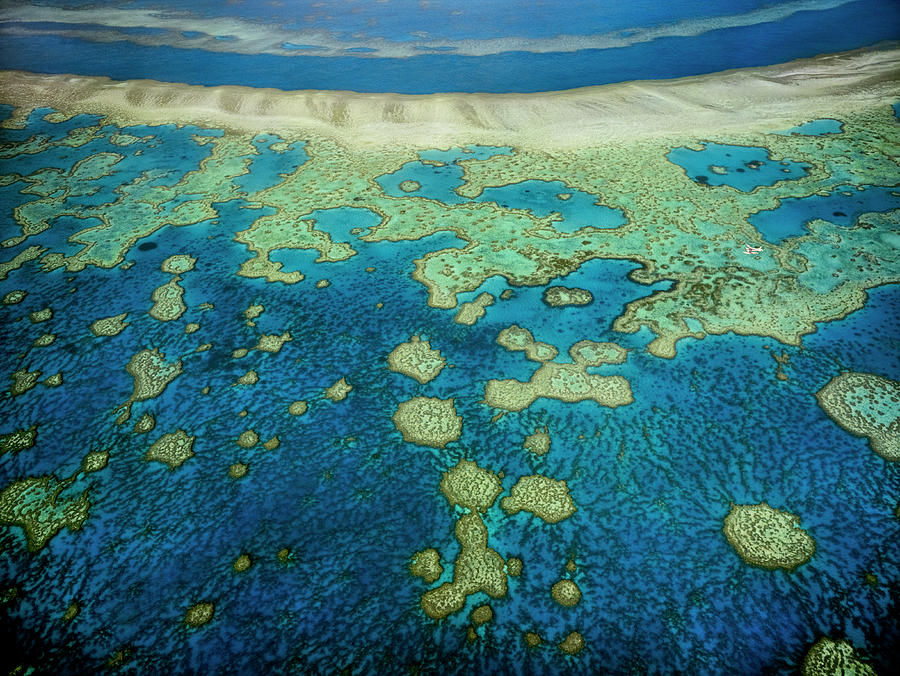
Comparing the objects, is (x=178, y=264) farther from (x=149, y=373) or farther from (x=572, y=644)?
(x=572, y=644)

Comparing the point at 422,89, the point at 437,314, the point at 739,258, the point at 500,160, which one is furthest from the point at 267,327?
the point at 422,89

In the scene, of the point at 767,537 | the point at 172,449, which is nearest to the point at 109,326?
the point at 172,449

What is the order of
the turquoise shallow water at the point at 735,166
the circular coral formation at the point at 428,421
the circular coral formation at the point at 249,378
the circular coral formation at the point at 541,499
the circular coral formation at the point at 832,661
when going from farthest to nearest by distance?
the turquoise shallow water at the point at 735,166 → the circular coral formation at the point at 249,378 → the circular coral formation at the point at 428,421 → the circular coral formation at the point at 541,499 → the circular coral formation at the point at 832,661

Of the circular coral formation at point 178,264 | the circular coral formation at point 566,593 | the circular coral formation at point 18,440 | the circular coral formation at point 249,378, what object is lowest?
the circular coral formation at point 18,440

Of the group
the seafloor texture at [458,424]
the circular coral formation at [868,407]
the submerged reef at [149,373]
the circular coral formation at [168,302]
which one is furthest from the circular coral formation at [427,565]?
the circular coral formation at [168,302]

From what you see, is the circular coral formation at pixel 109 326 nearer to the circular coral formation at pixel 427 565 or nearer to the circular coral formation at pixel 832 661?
the circular coral formation at pixel 427 565

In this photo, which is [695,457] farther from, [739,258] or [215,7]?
[215,7]
